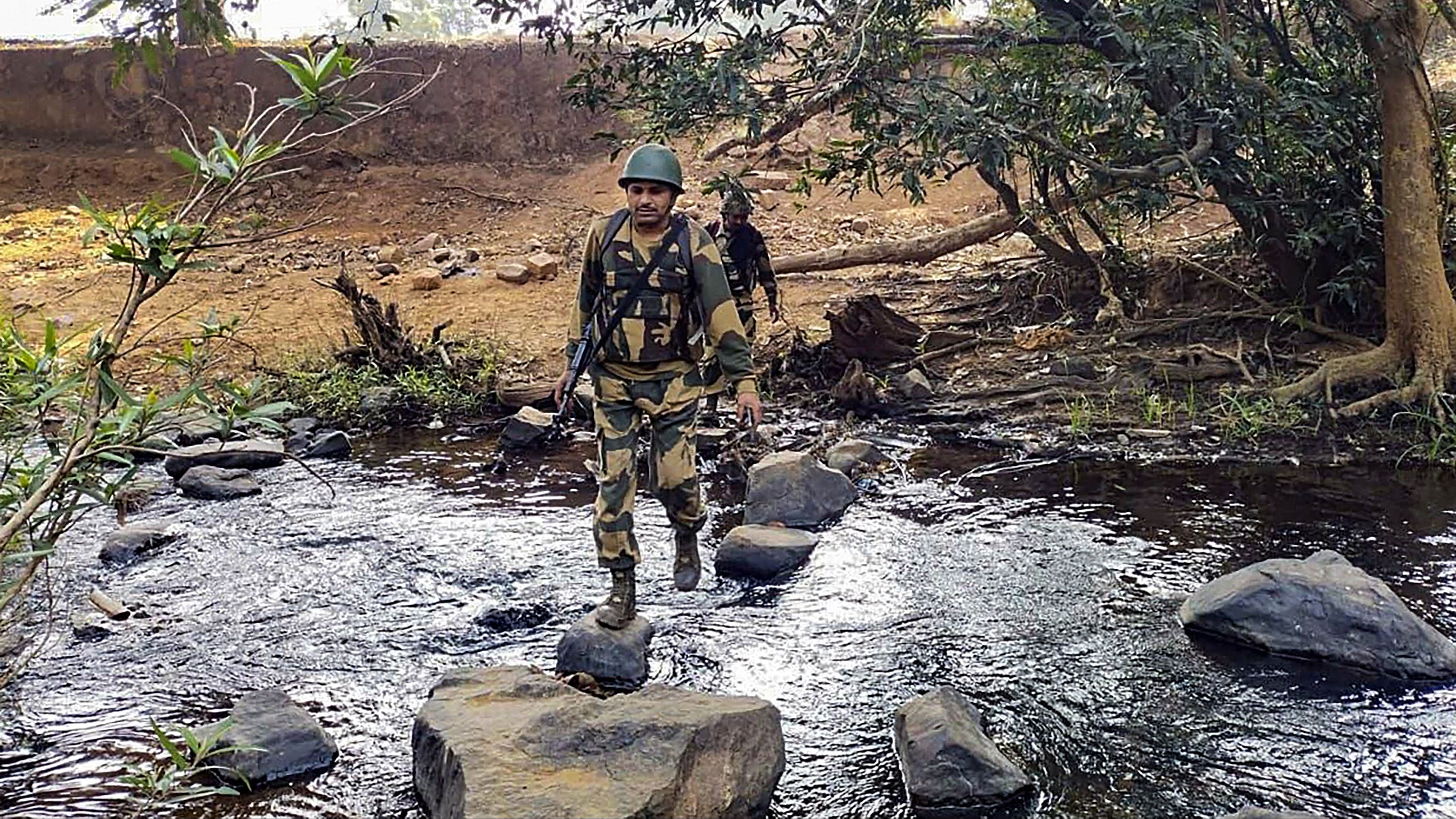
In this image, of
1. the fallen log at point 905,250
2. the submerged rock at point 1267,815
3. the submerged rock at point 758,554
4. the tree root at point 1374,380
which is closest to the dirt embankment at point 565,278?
the tree root at point 1374,380

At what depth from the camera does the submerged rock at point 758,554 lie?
17.2 feet

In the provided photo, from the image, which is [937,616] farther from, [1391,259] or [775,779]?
[1391,259]

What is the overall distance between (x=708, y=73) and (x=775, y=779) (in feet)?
14.7

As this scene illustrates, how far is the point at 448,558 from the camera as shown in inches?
221

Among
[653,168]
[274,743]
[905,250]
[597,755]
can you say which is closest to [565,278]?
[905,250]

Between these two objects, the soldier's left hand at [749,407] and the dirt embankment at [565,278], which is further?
the dirt embankment at [565,278]

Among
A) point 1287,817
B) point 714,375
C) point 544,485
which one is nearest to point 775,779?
point 1287,817

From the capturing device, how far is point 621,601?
176 inches

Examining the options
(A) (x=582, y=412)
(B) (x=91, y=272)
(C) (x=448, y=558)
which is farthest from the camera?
(B) (x=91, y=272)

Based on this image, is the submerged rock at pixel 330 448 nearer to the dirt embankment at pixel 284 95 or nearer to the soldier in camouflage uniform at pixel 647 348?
the soldier in camouflage uniform at pixel 647 348

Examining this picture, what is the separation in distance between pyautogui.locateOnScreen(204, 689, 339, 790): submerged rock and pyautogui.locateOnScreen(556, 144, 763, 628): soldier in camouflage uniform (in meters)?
1.09

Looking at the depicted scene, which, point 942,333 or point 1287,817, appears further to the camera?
point 942,333

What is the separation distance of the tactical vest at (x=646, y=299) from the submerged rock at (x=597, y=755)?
1.31m

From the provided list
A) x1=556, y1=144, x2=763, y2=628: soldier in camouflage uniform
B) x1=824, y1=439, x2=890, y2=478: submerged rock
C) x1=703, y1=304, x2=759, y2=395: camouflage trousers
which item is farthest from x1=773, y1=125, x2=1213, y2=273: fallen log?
x1=556, y1=144, x2=763, y2=628: soldier in camouflage uniform
